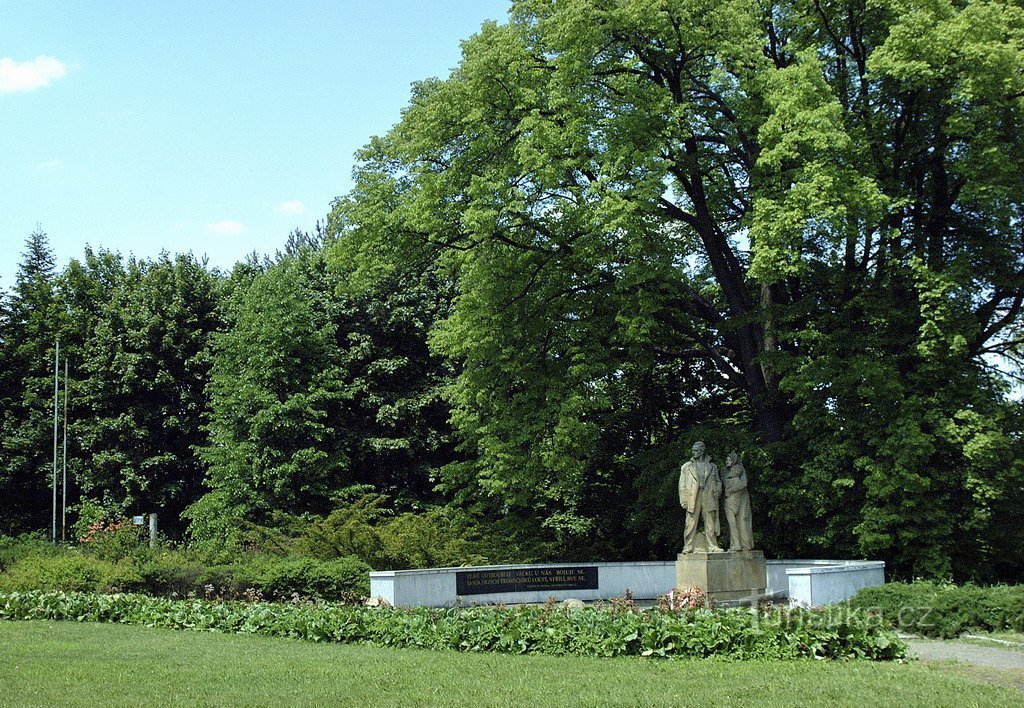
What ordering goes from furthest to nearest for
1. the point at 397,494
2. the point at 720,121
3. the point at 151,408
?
the point at 151,408, the point at 397,494, the point at 720,121

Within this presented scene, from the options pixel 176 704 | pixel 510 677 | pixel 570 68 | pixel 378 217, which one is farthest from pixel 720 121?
pixel 176 704

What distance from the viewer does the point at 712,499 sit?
2145cm

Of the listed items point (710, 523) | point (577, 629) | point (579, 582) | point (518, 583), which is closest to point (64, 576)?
point (518, 583)

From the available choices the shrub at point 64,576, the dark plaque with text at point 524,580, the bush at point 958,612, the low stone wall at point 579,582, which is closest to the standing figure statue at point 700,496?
the low stone wall at point 579,582

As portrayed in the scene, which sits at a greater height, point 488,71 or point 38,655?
point 488,71

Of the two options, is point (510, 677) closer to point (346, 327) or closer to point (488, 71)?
point (488, 71)

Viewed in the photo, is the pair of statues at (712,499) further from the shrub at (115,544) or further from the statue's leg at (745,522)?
the shrub at (115,544)

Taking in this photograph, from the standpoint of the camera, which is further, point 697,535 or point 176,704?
point 697,535

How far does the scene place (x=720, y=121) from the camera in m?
26.2

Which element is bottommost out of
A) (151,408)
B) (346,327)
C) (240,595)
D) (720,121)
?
(240,595)

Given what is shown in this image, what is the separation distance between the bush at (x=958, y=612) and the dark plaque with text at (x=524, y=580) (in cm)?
742

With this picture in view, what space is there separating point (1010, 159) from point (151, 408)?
29384 mm

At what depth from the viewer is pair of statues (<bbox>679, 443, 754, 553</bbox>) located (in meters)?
21.4

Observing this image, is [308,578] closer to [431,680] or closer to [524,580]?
[524,580]
